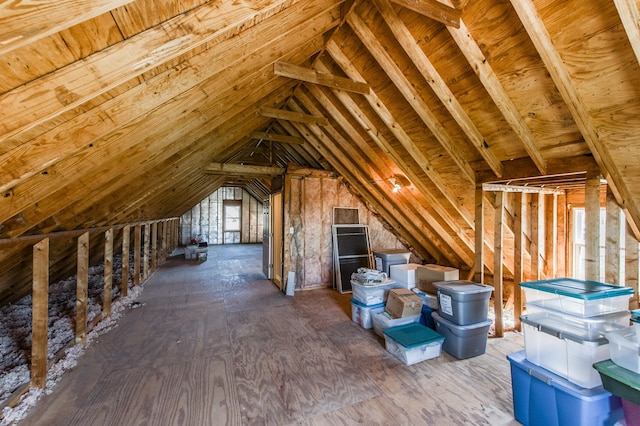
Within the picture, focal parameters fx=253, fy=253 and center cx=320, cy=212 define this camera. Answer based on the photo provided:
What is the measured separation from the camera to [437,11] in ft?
5.72

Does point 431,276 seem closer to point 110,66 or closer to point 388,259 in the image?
point 388,259

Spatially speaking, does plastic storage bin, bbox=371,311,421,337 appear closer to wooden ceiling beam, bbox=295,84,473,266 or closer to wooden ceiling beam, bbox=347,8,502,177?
wooden ceiling beam, bbox=295,84,473,266

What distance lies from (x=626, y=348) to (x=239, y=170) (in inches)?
194

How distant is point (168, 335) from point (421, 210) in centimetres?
401

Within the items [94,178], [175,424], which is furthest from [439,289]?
[94,178]

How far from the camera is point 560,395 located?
162 centimetres

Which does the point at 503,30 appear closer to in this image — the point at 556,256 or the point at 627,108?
the point at 627,108

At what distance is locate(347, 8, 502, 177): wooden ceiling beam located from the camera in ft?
6.92

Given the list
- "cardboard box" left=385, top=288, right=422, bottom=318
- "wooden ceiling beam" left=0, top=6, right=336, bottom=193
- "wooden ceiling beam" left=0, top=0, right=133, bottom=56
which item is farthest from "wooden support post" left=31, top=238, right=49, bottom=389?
"cardboard box" left=385, top=288, right=422, bottom=318

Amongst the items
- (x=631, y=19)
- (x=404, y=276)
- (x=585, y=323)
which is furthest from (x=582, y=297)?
(x=404, y=276)

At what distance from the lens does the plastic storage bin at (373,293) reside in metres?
3.40

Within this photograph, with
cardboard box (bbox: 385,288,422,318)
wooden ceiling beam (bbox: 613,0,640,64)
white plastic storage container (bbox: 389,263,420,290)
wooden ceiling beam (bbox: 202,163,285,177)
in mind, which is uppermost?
wooden ceiling beam (bbox: 613,0,640,64)

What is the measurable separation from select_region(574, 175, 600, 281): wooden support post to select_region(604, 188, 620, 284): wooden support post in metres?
0.06

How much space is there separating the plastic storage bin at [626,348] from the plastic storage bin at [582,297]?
0.71ft
